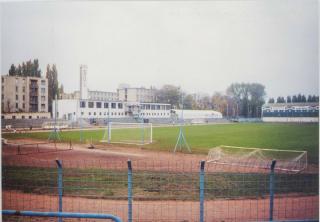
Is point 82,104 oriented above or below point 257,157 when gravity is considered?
above

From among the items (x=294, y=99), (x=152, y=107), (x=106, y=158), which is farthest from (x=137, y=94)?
(x=294, y=99)

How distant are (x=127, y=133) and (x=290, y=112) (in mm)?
2235

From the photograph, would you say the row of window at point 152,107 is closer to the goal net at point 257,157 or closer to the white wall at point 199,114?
the white wall at point 199,114

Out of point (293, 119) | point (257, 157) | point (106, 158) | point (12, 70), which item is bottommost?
point (106, 158)

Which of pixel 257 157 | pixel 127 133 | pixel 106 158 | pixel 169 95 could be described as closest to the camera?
pixel 169 95

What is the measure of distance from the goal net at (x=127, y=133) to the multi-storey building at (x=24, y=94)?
2.97ft

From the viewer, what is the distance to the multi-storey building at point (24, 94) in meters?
3.80

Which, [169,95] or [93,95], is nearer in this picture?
[169,95]

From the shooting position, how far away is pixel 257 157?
3.93m

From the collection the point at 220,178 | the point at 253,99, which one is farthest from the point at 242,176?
the point at 253,99

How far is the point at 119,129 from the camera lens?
14.9 ft

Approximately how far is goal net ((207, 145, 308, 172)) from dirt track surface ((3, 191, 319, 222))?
367 millimetres

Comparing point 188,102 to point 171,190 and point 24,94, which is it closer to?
point 171,190

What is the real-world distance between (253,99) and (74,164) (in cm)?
225
